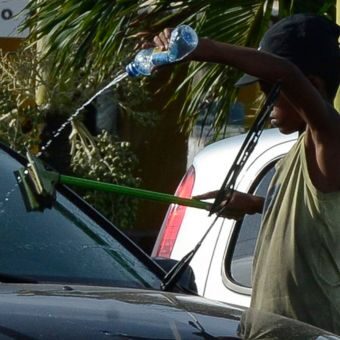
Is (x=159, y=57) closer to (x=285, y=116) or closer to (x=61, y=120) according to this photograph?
→ (x=285, y=116)

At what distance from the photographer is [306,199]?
409 centimetres

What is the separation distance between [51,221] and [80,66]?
3.57 meters

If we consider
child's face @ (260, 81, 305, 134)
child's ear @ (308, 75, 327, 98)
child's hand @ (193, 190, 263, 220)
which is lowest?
child's hand @ (193, 190, 263, 220)

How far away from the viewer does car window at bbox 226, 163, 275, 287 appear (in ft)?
18.3

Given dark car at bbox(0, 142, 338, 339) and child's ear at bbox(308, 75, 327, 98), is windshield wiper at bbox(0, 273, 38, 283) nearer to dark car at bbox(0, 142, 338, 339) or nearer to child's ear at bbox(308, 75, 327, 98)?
dark car at bbox(0, 142, 338, 339)

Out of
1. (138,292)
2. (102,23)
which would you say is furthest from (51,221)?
(102,23)

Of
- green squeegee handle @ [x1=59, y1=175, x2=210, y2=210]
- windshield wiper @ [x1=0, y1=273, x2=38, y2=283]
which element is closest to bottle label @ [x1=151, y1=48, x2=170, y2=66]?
green squeegee handle @ [x1=59, y1=175, x2=210, y2=210]

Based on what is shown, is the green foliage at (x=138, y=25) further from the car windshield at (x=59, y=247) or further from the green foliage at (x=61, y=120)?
the car windshield at (x=59, y=247)

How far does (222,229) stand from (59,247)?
4.47 ft

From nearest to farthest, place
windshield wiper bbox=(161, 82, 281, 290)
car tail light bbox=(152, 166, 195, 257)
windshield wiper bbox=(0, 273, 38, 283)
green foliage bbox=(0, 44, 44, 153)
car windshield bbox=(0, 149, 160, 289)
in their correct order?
windshield wiper bbox=(161, 82, 281, 290) < windshield wiper bbox=(0, 273, 38, 283) < car windshield bbox=(0, 149, 160, 289) < car tail light bbox=(152, 166, 195, 257) < green foliage bbox=(0, 44, 44, 153)

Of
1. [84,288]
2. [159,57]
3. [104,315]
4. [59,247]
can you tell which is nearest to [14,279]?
[84,288]

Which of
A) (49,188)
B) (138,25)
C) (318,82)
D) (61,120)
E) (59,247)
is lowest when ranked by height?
(59,247)

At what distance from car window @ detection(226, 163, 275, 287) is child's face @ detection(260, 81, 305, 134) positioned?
1.46 m

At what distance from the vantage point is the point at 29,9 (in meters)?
8.18
